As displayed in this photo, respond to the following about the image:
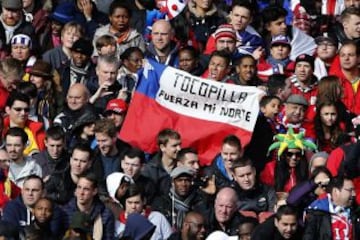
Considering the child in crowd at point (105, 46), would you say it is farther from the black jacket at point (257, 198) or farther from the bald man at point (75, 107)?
the black jacket at point (257, 198)

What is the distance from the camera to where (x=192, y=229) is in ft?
84.5

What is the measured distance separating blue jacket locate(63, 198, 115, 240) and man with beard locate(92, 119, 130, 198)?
99cm

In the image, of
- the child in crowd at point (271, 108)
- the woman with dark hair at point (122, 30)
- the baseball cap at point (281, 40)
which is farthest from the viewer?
the woman with dark hair at point (122, 30)

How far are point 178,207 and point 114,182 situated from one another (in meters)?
0.71

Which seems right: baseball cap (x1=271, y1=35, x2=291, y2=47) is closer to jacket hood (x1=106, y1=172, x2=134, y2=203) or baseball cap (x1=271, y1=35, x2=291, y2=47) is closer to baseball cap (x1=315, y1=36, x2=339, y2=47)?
baseball cap (x1=315, y1=36, x2=339, y2=47)

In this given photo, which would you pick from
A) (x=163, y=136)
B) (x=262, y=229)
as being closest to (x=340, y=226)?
(x=262, y=229)

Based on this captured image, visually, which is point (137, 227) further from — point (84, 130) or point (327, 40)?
point (327, 40)

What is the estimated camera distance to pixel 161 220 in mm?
26062

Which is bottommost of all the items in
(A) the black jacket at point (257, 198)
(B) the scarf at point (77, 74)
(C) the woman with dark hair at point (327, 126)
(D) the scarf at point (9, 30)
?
(A) the black jacket at point (257, 198)

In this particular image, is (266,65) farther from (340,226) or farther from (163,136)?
(340,226)

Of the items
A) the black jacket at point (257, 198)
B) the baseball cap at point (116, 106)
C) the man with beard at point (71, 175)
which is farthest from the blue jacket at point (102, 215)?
the baseball cap at point (116, 106)

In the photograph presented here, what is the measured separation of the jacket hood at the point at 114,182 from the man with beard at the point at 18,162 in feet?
2.76

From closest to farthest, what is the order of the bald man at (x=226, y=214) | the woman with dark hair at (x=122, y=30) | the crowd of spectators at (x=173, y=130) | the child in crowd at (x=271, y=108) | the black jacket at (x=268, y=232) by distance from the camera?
the black jacket at (x=268, y=232) → the crowd of spectators at (x=173, y=130) → the bald man at (x=226, y=214) → the child in crowd at (x=271, y=108) → the woman with dark hair at (x=122, y=30)

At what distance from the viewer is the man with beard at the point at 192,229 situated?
84.5 ft
